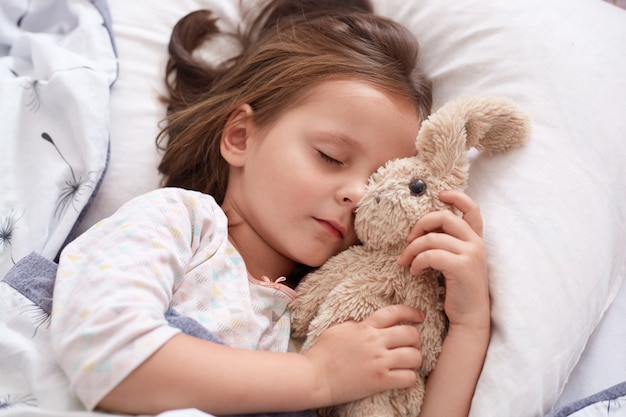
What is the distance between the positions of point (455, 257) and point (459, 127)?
0.58 feet

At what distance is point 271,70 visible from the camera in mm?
1104

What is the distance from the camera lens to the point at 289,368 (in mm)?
802

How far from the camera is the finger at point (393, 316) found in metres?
0.84

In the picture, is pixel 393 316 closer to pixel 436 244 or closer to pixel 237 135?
pixel 436 244

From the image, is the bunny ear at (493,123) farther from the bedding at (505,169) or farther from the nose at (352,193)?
the nose at (352,193)

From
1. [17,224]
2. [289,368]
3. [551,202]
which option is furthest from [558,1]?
[17,224]

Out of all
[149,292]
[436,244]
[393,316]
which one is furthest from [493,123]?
[149,292]

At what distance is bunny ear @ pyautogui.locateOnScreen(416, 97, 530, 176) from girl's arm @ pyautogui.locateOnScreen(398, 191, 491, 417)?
48 millimetres

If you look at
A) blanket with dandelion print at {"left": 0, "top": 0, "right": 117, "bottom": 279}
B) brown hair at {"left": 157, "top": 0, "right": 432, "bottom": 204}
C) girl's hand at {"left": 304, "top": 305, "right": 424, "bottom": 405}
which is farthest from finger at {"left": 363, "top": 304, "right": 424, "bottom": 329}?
blanket with dandelion print at {"left": 0, "top": 0, "right": 117, "bottom": 279}

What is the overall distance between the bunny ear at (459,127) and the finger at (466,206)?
3 cm

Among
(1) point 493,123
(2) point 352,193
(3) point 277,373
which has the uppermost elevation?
(1) point 493,123

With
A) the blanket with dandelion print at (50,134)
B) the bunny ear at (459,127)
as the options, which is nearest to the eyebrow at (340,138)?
the bunny ear at (459,127)

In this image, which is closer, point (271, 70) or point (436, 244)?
point (436, 244)

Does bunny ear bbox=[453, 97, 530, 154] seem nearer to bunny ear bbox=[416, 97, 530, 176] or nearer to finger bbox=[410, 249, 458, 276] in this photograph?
bunny ear bbox=[416, 97, 530, 176]
